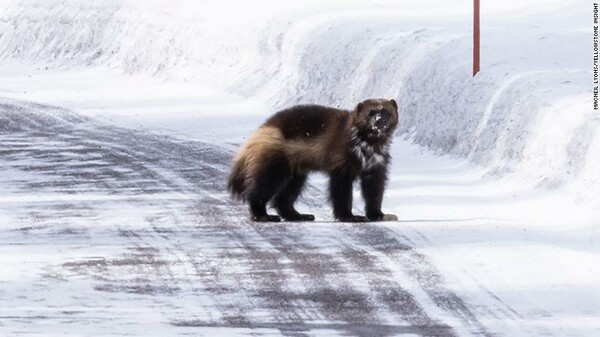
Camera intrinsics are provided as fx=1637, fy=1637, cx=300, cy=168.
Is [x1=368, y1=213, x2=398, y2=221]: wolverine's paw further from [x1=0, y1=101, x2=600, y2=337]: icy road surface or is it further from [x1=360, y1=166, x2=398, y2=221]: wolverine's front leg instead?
[x1=0, y1=101, x2=600, y2=337]: icy road surface

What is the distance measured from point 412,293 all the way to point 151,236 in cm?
292

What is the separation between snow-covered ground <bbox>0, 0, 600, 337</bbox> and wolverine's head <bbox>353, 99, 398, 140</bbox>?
73 centimetres

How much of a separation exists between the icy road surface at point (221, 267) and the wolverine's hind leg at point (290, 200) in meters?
0.24

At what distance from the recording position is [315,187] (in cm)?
1502

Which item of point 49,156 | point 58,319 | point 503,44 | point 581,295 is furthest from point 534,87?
point 58,319

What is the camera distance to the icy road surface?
8.96 meters

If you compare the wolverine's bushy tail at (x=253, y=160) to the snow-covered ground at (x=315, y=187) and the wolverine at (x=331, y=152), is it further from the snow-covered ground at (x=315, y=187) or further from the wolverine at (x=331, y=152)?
the snow-covered ground at (x=315, y=187)

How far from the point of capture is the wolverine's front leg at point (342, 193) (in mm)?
12531

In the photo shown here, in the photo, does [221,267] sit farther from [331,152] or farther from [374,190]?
[374,190]

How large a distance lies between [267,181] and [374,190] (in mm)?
834

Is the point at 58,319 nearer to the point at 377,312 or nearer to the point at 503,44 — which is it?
the point at 377,312

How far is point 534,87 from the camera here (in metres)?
16.6

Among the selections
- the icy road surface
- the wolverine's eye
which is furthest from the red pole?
the wolverine's eye

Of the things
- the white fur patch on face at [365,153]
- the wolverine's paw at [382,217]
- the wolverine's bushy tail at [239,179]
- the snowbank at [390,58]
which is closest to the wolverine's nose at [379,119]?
the white fur patch on face at [365,153]
